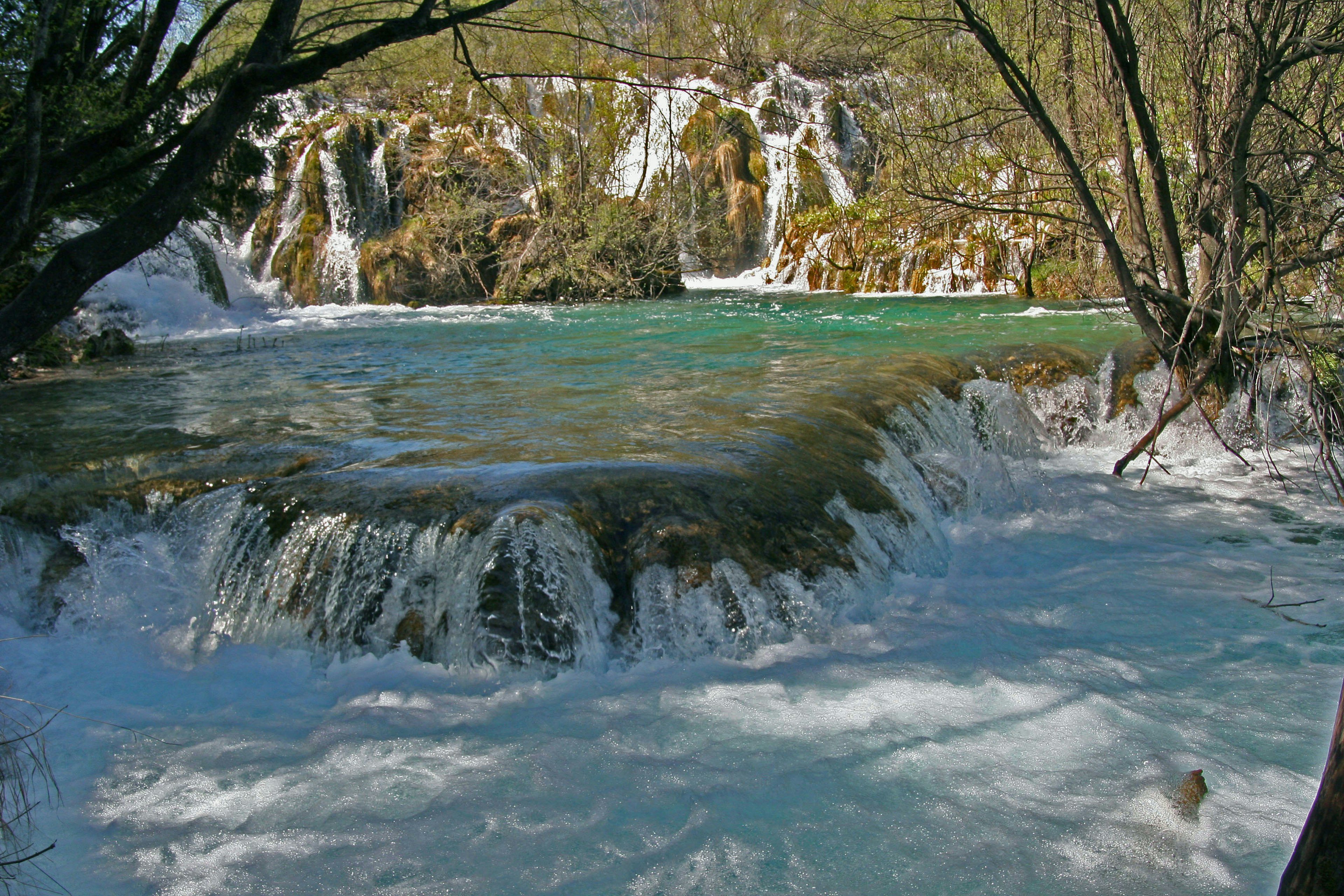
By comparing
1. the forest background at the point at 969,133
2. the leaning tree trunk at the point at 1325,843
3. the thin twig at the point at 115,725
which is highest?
the forest background at the point at 969,133

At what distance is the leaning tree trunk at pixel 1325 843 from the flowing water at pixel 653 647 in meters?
1.21

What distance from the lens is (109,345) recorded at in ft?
36.1

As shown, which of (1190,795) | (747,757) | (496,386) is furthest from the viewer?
(496,386)

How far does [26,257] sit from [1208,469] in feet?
32.5

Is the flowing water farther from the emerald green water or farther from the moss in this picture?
the moss

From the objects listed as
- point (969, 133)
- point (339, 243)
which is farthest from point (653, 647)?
point (339, 243)

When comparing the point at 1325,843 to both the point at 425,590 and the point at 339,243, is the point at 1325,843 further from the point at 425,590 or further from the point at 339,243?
the point at 339,243

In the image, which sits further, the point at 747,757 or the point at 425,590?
the point at 425,590

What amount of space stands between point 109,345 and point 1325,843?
1255cm

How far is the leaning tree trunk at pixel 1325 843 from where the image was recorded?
152 cm

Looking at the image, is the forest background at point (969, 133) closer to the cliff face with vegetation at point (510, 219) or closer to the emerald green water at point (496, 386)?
the emerald green water at point (496, 386)

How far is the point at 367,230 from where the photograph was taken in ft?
61.6

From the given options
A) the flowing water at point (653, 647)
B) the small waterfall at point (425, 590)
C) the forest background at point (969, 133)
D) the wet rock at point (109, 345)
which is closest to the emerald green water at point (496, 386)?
the flowing water at point (653, 647)

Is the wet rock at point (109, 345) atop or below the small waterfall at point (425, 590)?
atop
